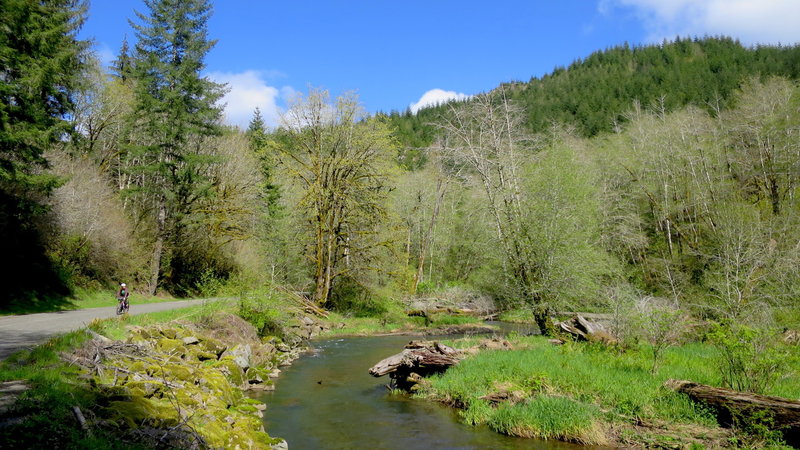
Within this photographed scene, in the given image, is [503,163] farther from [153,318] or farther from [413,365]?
[153,318]

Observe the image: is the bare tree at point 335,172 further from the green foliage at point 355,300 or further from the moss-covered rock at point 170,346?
the moss-covered rock at point 170,346

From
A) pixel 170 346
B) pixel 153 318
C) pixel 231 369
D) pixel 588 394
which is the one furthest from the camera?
pixel 153 318

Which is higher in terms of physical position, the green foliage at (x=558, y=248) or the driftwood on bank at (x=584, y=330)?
the green foliage at (x=558, y=248)

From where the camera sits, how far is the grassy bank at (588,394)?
9148 millimetres

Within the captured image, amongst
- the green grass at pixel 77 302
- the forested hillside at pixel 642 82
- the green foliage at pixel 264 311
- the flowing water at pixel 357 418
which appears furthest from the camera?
the forested hillside at pixel 642 82

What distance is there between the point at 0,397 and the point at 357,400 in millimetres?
8179

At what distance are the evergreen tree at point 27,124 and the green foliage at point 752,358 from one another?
22.2 meters

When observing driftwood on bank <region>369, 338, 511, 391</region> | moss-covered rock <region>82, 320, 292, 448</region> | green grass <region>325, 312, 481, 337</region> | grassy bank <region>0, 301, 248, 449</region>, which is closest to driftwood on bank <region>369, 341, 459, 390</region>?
driftwood on bank <region>369, 338, 511, 391</region>

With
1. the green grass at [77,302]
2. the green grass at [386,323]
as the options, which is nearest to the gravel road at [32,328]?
the green grass at [77,302]

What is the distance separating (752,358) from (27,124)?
79.5ft

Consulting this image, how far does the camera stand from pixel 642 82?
101625 millimetres

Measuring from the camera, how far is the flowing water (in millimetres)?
9516

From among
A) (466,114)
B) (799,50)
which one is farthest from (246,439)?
(799,50)

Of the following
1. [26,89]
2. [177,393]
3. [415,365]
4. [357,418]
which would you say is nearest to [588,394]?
[415,365]
